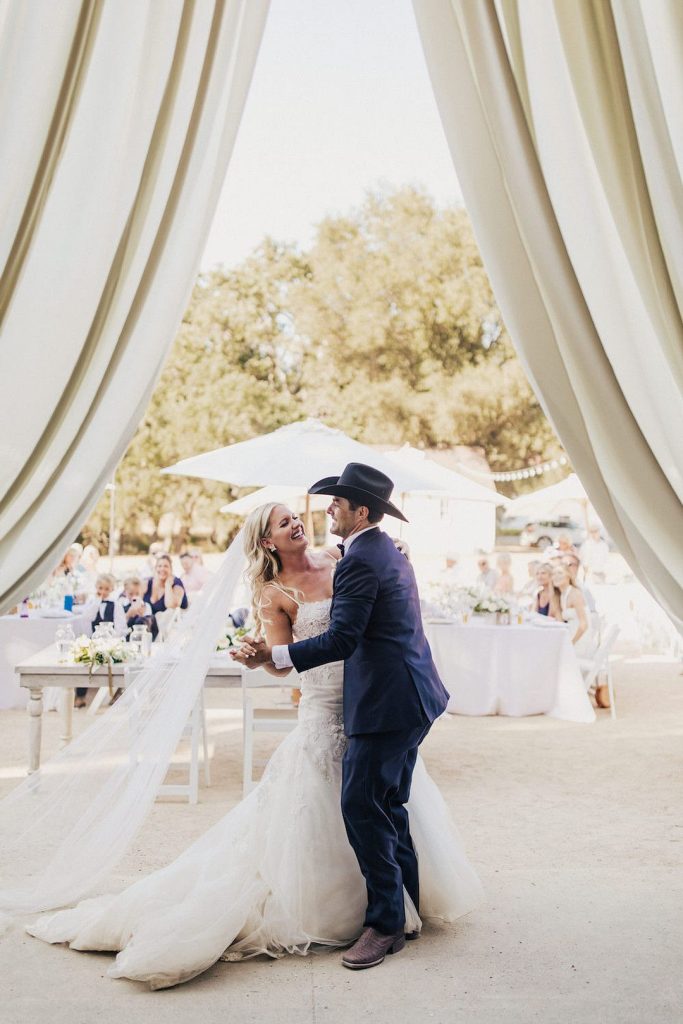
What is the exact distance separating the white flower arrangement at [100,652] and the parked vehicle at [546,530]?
24.2 metres

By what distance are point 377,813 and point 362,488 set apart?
4.17 ft

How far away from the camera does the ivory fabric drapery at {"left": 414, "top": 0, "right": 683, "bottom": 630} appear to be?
10.3 ft

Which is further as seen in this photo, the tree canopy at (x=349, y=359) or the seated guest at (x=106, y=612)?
the tree canopy at (x=349, y=359)

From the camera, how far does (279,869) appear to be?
13.7 feet

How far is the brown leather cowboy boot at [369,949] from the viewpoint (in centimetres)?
393

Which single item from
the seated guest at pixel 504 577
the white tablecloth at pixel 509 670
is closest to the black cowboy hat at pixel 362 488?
the white tablecloth at pixel 509 670

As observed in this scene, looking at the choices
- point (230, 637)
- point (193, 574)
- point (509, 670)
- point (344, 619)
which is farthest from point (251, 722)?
point (193, 574)

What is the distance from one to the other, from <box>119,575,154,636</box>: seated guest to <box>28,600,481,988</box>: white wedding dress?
5.25 m

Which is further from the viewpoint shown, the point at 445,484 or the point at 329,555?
the point at 445,484

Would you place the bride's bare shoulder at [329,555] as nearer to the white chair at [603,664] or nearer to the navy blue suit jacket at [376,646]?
the navy blue suit jacket at [376,646]

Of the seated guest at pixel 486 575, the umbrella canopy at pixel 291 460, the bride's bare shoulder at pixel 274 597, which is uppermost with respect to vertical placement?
the umbrella canopy at pixel 291 460

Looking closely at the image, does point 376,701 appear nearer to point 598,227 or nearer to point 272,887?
point 272,887

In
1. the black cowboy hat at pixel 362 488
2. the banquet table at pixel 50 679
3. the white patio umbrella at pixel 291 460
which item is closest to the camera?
the black cowboy hat at pixel 362 488

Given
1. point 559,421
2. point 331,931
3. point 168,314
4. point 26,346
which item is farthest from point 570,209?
point 331,931
